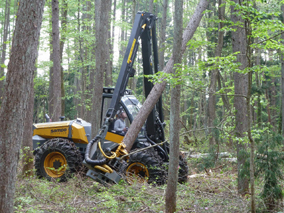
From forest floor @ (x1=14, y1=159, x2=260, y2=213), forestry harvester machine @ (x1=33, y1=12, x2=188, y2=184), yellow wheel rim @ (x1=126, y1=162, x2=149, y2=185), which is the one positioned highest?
forestry harvester machine @ (x1=33, y1=12, x2=188, y2=184)

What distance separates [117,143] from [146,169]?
46.5 inches

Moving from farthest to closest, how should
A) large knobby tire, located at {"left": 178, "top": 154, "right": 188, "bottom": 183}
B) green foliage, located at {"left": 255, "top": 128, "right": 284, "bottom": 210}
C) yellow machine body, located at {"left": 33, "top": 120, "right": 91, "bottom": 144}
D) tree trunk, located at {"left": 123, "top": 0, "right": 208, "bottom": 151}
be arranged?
1. yellow machine body, located at {"left": 33, "top": 120, "right": 91, "bottom": 144}
2. large knobby tire, located at {"left": 178, "top": 154, "right": 188, "bottom": 183}
3. tree trunk, located at {"left": 123, "top": 0, "right": 208, "bottom": 151}
4. green foliage, located at {"left": 255, "top": 128, "right": 284, "bottom": 210}

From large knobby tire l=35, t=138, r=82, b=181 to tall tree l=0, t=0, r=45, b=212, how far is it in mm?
4159

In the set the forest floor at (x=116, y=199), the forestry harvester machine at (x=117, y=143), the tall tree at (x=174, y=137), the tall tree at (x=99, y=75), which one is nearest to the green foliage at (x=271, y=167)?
the forest floor at (x=116, y=199)

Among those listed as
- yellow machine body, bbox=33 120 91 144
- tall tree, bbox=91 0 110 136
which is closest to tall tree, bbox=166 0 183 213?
tall tree, bbox=91 0 110 136

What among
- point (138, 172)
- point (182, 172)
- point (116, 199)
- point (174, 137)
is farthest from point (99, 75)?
point (174, 137)

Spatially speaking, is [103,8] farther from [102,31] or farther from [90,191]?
[90,191]

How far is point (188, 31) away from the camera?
25.6ft

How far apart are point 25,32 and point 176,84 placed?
8.50ft

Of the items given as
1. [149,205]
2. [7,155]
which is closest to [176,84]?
[149,205]

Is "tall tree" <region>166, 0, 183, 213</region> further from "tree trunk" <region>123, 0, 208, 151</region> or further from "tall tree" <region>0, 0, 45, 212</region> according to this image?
"tall tree" <region>0, 0, 45, 212</region>

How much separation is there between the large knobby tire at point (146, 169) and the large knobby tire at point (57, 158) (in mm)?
1742

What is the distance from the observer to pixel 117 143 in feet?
26.0

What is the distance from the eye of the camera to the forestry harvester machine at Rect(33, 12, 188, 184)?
6.62 meters
